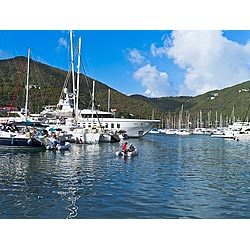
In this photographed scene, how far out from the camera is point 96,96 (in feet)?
285

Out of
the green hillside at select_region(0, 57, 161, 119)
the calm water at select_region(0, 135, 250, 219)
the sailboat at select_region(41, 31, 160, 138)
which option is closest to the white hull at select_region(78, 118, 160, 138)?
the sailboat at select_region(41, 31, 160, 138)

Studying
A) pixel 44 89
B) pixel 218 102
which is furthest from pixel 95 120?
pixel 218 102

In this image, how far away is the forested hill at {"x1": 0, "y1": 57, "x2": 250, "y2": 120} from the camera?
5794 cm

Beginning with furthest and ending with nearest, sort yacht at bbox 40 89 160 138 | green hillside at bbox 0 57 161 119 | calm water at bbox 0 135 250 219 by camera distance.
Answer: green hillside at bbox 0 57 161 119 < yacht at bbox 40 89 160 138 < calm water at bbox 0 135 250 219

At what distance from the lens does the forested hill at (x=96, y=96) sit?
190 ft

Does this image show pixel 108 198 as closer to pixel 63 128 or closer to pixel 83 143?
pixel 83 143

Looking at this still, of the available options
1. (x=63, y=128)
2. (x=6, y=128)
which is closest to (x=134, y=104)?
(x=63, y=128)

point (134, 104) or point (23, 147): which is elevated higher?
point (134, 104)

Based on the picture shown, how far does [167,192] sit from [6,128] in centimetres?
2206

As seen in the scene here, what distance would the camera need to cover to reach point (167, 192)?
11625mm

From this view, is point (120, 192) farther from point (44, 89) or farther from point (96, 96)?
point (96, 96)

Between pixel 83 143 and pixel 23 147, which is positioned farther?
pixel 83 143

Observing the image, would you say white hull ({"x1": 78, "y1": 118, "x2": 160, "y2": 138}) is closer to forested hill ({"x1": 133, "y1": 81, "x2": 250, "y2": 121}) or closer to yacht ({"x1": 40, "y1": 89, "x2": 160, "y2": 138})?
yacht ({"x1": 40, "y1": 89, "x2": 160, "y2": 138})

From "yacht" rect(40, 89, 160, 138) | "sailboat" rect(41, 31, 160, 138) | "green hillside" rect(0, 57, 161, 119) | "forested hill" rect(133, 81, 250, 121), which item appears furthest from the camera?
"forested hill" rect(133, 81, 250, 121)
